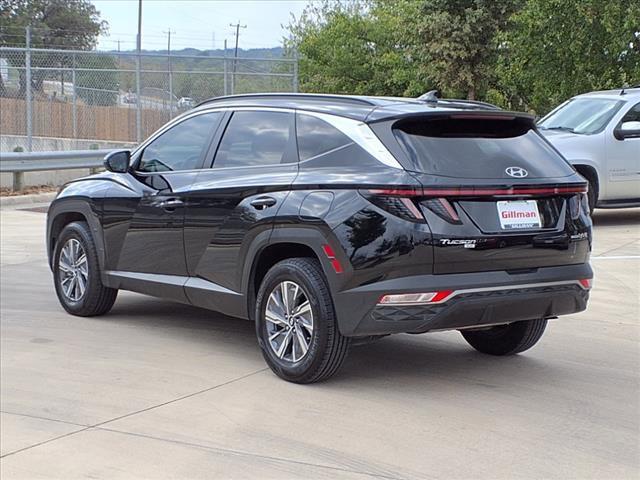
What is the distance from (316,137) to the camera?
20.8 ft

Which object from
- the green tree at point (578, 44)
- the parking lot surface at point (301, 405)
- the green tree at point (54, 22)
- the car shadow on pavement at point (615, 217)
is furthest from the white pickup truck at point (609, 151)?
the green tree at point (54, 22)

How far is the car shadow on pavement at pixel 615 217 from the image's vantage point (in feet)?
48.1

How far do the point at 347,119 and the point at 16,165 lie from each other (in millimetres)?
12610

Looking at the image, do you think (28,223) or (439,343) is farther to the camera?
(28,223)

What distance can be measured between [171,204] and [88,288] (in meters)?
1.36

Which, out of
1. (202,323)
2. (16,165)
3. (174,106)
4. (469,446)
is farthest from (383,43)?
(469,446)

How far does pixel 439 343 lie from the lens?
7.39 meters

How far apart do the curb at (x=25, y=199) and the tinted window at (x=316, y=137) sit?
11.5 metres

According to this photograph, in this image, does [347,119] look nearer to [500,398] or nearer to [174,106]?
[500,398]

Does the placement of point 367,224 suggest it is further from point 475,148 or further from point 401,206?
Result: point 475,148

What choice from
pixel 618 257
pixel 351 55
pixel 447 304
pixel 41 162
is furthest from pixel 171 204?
pixel 351 55

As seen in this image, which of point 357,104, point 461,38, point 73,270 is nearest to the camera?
point 357,104

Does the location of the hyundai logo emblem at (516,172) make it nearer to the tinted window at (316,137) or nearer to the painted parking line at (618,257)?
the tinted window at (316,137)

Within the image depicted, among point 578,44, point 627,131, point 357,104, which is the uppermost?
point 578,44
